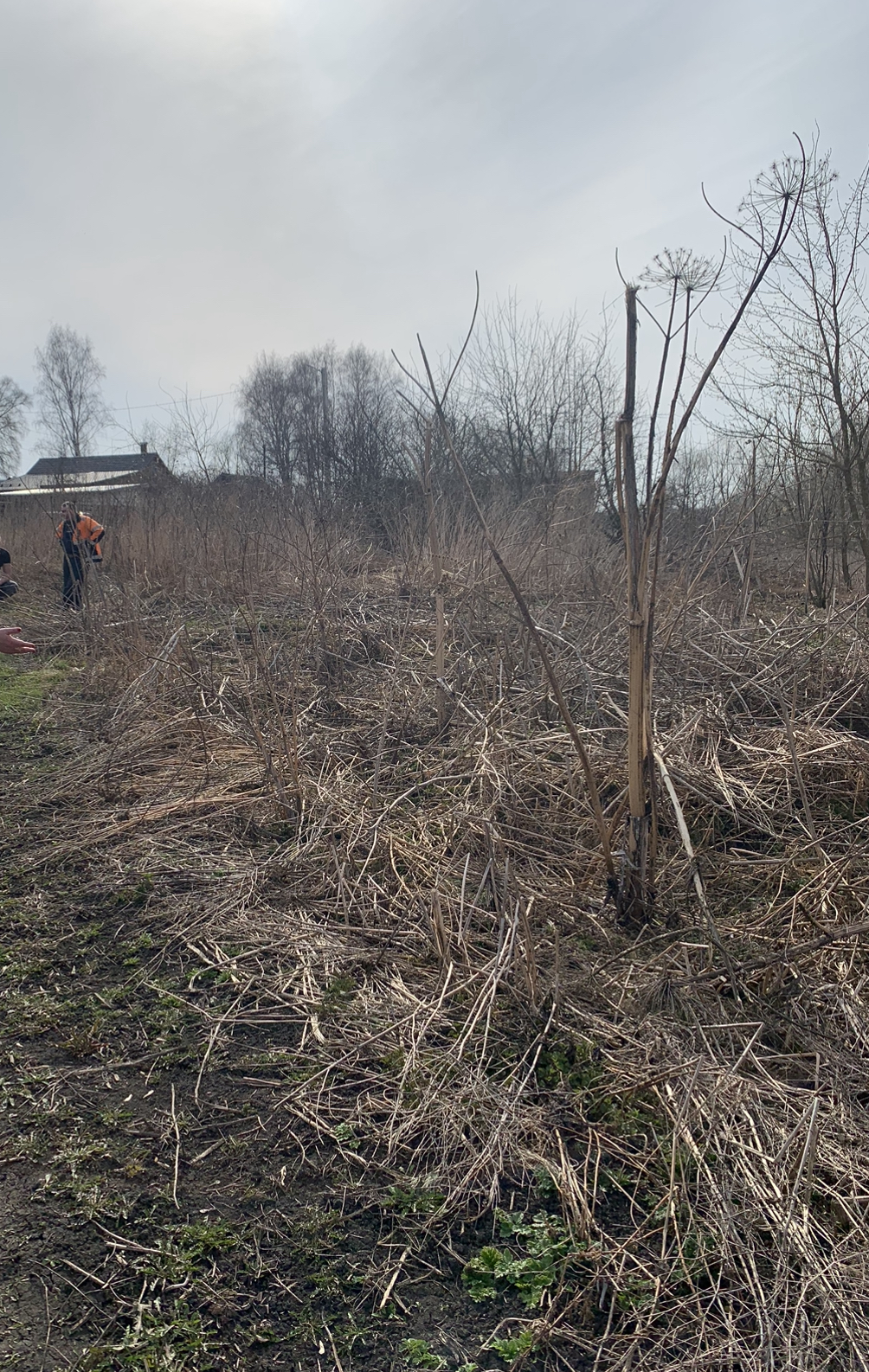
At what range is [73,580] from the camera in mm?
9172

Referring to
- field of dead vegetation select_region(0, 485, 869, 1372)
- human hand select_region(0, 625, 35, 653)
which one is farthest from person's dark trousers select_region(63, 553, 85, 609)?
human hand select_region(0, 625, 35, 653)

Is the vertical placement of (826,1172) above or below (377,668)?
below

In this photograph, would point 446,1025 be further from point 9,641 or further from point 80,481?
point 80,481

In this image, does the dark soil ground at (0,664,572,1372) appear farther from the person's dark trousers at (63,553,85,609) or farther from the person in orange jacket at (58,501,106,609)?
the person in orange jacket at (58,501,106,609)

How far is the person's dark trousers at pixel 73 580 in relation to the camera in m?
8.20

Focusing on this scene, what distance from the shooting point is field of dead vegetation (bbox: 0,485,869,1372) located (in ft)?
5.49

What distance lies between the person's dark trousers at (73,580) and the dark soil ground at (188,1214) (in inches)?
229

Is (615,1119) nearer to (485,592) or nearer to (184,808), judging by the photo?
(184,808)

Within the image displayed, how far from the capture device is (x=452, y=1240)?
72.6 inches

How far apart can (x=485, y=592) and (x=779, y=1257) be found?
4.45 m

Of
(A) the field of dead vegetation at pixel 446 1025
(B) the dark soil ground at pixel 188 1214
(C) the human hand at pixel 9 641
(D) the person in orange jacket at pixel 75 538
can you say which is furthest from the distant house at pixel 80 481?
(B) the dark soil ground at pixel 188 1214

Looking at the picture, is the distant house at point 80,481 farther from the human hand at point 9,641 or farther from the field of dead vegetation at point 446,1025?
the field of dead vegetation at point 446,1025

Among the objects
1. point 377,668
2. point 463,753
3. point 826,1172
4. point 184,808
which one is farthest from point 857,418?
point 826,1172

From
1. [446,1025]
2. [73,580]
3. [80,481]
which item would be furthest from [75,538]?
[446,1025]
